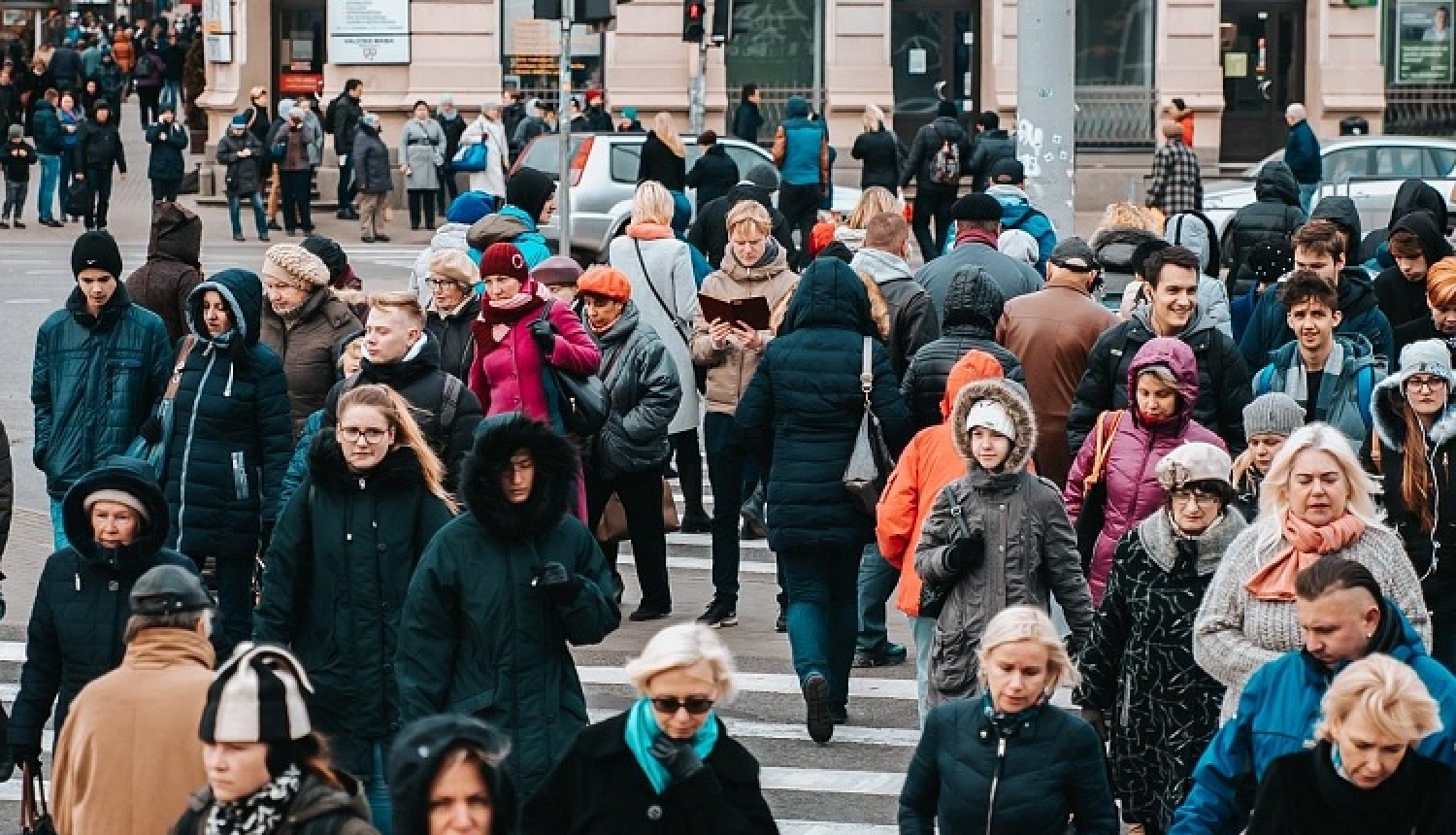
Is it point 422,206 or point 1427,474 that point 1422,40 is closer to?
point 422,206

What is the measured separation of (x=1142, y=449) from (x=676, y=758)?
360cm

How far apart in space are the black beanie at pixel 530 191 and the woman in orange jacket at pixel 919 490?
6.32 m

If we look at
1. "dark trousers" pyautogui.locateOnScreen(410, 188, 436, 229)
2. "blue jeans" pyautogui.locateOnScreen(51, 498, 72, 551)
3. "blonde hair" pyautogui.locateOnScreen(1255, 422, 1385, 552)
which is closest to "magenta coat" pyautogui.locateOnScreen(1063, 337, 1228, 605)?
"blonde hair" pyautogui.locateOnScreen(1255, 422, 1385, 552)

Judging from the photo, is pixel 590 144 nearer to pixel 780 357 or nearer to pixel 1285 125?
pixel 1285 125

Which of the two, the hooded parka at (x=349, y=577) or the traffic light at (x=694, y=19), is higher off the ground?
the traffic light at (x=694, y=19)

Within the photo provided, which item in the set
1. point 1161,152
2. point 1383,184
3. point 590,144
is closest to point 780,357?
point 1161,152

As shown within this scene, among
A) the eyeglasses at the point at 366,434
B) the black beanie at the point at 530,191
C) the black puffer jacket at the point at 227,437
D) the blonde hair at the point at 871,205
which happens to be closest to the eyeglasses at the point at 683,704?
the eyeglasses at the point at 366,434

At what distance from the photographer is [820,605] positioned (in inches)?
405

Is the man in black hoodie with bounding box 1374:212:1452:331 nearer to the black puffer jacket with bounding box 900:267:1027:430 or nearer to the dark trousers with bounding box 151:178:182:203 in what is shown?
the black puffer jacket with bounding box 900:267:1027:430

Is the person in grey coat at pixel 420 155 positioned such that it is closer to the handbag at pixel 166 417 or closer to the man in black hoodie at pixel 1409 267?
the man in black hoodie at pixel 1409 267

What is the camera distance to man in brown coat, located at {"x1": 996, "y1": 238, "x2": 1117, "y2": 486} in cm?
1147

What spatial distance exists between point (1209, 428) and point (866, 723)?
1776mm

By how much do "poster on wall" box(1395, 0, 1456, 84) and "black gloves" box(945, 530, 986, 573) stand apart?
32.7 m

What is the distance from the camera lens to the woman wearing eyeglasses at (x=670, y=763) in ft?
20.1
